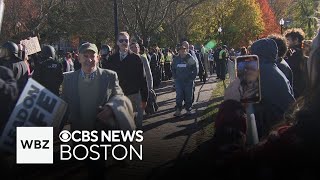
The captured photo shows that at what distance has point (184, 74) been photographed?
11.9m

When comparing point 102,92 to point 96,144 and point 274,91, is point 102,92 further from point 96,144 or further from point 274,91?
point 274,91

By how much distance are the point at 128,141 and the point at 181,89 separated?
7666 millimetres

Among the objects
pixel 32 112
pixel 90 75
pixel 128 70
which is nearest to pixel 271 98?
pixel 90 75

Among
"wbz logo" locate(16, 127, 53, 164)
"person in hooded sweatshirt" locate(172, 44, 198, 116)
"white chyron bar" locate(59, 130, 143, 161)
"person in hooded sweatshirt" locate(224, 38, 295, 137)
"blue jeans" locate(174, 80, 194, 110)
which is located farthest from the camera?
"blue jeans" locate(174, 80, 194, 110)

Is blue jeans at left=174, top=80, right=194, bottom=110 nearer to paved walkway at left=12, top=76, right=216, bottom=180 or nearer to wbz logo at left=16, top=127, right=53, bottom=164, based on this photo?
paved walkway at left=12, top=76, right=216, bottom=180

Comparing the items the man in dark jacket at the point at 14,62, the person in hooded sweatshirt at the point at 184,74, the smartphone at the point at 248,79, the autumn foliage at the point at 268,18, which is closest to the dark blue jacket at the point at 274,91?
the smartphone at the point at 248,79

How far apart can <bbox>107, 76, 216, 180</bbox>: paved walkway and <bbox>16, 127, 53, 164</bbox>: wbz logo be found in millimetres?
1842

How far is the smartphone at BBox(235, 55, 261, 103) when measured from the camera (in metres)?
2.92

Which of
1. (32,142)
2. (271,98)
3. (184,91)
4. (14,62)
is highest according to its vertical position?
(14,62)

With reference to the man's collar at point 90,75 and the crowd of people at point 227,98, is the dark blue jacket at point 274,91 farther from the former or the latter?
the man's collar at point 90,75

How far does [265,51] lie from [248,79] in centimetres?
185

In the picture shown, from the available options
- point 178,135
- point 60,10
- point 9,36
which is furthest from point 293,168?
point 60,10

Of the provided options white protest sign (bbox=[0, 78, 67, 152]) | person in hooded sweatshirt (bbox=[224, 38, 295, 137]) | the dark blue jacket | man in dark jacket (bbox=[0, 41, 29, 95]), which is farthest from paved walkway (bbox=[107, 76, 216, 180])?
man in dark jacket (bbox=[0, 41, 29, 95])

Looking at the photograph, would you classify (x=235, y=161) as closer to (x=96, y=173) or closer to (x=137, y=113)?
(x=96, y=173)
